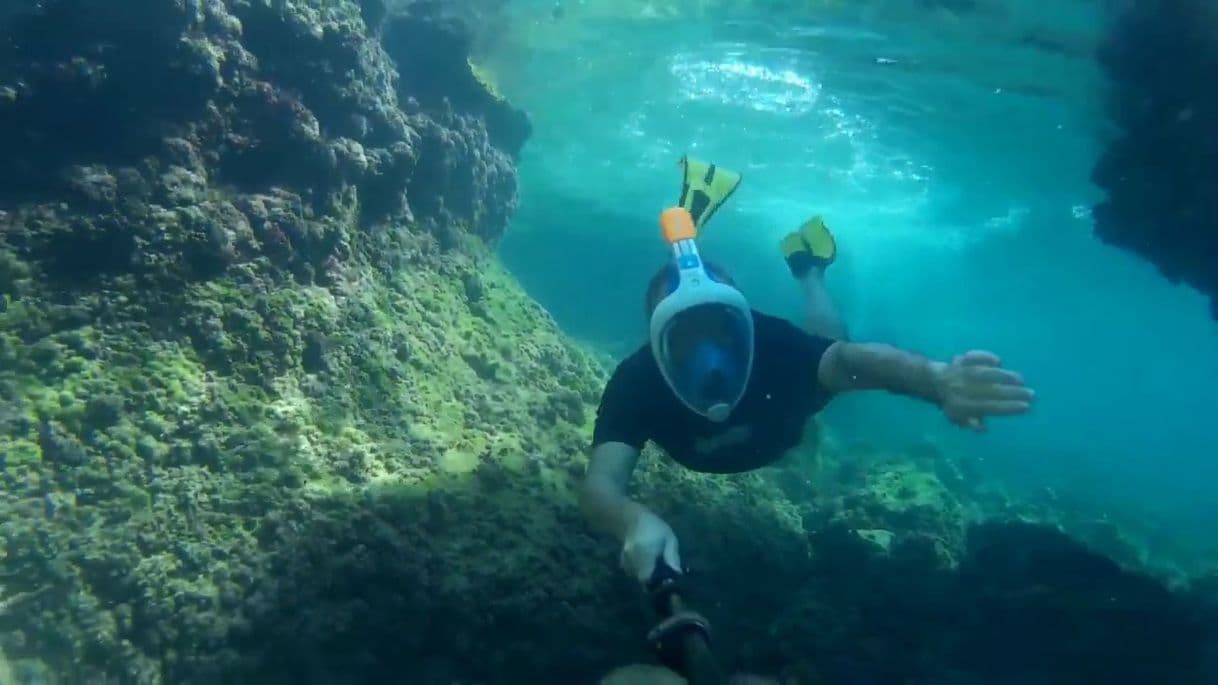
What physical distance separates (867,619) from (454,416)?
5.25 meters

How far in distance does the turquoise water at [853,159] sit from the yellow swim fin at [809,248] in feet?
25.7

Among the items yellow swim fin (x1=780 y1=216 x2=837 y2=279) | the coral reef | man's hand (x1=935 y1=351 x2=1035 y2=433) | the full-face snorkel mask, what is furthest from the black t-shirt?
yellow swim fin (x1=780 y1=216 x2=837 y2=279)

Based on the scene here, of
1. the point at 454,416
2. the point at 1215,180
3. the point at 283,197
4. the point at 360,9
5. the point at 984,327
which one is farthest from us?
the point at 984,327

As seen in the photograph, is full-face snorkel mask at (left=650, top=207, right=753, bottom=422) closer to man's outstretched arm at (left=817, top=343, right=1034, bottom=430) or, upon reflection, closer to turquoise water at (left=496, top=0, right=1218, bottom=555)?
man's outstretched arm at (left=817, top=343, right=1034, bottom=430)

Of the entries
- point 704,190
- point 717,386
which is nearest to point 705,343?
point 717,386

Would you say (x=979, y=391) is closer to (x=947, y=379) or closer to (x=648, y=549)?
(x=947, y=379)

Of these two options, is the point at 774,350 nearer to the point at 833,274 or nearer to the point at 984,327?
the point at 833,274

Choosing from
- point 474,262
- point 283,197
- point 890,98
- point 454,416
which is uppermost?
point 890,98

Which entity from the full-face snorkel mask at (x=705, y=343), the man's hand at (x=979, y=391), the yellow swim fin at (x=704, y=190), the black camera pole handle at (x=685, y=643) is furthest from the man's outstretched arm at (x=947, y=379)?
the yellow swim fin at (x=704, y=190)

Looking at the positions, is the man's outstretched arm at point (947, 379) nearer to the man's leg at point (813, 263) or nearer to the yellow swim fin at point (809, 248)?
the man's leg at point (813, 263)

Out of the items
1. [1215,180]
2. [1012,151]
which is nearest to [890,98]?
[1012,151]

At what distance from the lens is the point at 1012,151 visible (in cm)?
2081

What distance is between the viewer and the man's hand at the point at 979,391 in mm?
2829

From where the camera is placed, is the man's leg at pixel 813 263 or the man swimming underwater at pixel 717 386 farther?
the man's leg at pixel 813 263
